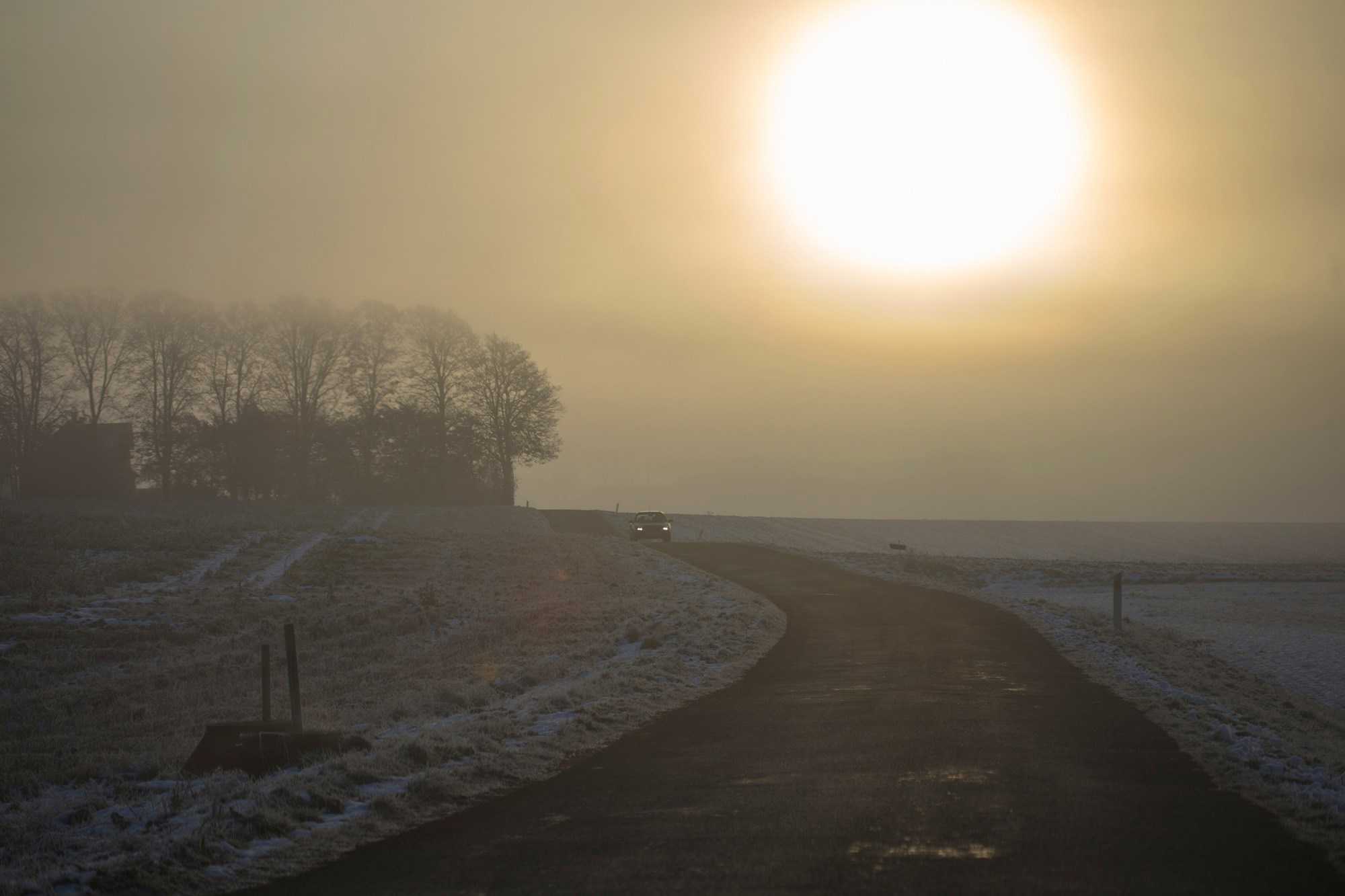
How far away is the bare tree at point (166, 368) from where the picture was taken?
7369 centimetres

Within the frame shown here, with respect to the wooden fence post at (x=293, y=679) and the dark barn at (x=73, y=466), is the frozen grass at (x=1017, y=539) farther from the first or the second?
the wooden fence post at (x=293, y=679)

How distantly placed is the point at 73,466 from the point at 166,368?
8.33 metres

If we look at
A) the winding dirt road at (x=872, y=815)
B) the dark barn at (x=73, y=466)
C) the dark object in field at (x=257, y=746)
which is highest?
the dark barn at (x=73, y=466)

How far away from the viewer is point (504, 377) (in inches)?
3155

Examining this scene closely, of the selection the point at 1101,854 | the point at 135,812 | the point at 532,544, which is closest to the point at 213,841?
the point at 135,812

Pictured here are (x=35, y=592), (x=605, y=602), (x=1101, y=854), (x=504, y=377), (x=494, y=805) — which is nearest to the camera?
(x=1101, y=854)

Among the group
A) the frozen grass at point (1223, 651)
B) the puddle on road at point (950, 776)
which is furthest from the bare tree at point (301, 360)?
the puddle on road at point (950, 776)

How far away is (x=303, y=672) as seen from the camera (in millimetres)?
22328

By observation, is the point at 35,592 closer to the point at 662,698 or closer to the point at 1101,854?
the point at 662,698

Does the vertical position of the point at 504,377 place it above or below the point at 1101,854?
above

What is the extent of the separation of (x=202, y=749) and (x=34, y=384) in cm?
7012

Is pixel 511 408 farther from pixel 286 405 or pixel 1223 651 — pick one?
pixel 1223 651

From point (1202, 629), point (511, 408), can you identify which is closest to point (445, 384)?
point (511, 408)

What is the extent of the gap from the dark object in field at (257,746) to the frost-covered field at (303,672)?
1.14 ft
